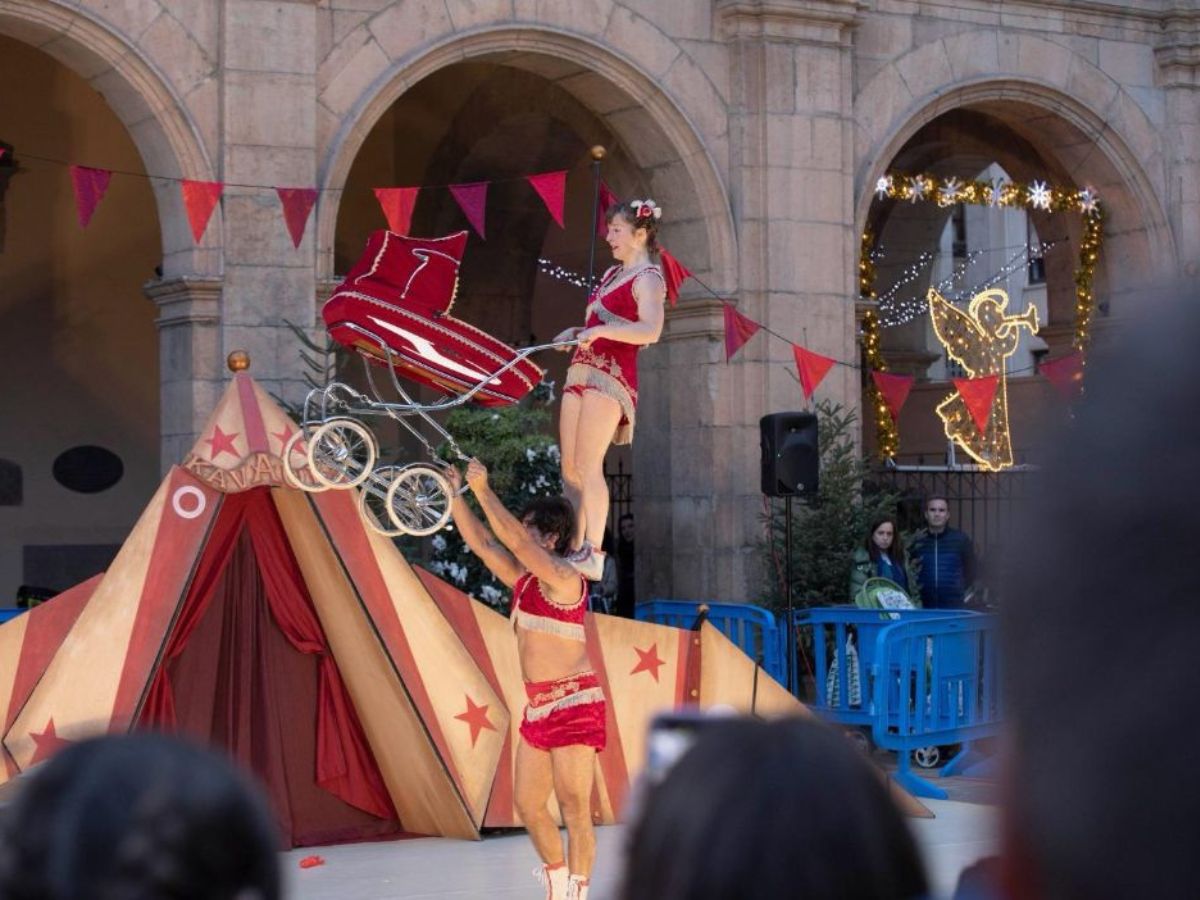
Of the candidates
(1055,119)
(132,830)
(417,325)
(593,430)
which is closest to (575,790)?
(593,430)

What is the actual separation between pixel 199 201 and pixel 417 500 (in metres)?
5.23

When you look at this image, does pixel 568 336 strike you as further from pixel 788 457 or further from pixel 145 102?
pixel 145 102

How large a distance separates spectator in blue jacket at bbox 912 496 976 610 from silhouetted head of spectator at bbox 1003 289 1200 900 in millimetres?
12074

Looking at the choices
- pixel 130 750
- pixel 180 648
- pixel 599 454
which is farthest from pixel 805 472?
pixel 130 750

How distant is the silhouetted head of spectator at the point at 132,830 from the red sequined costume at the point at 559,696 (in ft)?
18.8

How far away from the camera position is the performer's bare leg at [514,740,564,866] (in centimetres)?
687

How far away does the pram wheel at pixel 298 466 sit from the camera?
8.16m

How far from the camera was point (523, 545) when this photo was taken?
673 centimetres

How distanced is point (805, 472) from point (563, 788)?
400 centimetres

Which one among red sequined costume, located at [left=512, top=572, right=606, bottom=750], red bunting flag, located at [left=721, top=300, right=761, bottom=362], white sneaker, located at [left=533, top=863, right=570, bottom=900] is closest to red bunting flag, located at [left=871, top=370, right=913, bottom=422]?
red bunting flag, located at [left=721, top=300, right=761, bottom=362]

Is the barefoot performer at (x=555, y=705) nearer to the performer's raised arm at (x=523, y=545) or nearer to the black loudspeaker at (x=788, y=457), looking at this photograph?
the performer's raised arm at (x=523, y=545)

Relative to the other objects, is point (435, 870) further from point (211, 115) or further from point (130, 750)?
point (130, 750)

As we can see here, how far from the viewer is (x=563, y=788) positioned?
6.93m

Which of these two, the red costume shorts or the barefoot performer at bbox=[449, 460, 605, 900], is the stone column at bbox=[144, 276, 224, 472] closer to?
the barefoot performer at bbox=[449, 460, 605, 900]
